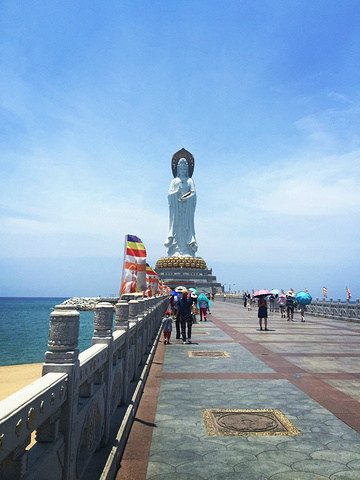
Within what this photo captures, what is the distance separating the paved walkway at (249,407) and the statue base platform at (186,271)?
153 ft

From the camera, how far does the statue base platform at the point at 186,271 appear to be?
5850 cm

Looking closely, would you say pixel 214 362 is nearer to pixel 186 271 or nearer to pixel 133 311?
pixel 133 311

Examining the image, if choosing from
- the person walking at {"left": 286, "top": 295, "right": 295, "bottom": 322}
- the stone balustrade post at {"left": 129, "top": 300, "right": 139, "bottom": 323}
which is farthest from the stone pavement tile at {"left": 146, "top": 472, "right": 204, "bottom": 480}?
the person walking at {"left": 286, "top": 295, "right": 295, "bottom": 322}

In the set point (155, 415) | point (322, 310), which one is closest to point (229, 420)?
point (155, 415)

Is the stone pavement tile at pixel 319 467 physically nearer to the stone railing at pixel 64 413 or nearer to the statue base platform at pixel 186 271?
the stone railing at pixel 64 413

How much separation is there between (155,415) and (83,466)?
263 cm

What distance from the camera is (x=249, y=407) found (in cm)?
613

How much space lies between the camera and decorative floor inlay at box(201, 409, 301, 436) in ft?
16.8

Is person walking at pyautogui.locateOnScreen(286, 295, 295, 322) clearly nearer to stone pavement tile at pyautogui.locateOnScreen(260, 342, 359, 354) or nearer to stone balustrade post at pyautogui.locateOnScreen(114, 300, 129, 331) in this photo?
stone pavement tile at pyautogui.locateOnScreen(260, 342, 359, 354)

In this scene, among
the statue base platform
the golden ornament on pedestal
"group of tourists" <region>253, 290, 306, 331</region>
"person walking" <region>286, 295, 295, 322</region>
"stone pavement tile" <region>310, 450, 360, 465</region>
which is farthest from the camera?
the golden ornament on pedestal

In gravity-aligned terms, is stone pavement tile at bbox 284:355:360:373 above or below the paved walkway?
above

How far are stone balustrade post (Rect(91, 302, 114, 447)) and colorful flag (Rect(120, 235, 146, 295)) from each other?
5297mm

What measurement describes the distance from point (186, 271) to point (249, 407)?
5335 centimetres

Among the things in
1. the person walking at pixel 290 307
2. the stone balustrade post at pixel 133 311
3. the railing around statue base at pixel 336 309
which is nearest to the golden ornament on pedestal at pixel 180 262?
the railing around statue base at pixel 336 309
